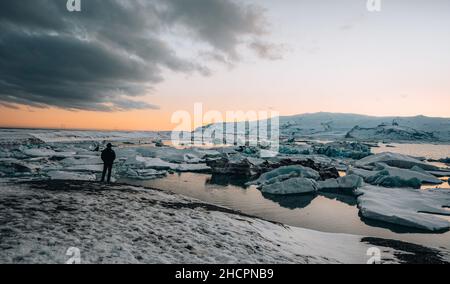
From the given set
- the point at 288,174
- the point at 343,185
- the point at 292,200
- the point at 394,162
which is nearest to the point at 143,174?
the point at 288,174

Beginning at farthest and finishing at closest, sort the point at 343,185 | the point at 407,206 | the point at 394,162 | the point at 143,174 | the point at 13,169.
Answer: the point at 394,162, the point at 143,174, the point at 13,169, the point at 343,185, the point at 407,206

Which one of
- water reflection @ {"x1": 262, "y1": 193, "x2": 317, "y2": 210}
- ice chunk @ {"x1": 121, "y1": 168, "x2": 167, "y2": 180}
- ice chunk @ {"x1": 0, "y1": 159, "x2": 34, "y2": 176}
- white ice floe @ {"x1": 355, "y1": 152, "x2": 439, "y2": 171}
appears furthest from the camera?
white ice floe @ {"x1": 355, "y1": 152, "x2": 439, "y2": 171}

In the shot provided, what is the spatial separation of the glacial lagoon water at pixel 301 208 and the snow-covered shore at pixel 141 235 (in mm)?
2222

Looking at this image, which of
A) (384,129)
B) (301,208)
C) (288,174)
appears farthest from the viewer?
(384,129)

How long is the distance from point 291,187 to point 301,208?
3.58m

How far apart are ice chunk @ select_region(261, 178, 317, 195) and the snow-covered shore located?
8347 mm

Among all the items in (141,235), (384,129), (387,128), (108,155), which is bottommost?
(141,235)

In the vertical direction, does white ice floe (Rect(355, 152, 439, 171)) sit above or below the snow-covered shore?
below

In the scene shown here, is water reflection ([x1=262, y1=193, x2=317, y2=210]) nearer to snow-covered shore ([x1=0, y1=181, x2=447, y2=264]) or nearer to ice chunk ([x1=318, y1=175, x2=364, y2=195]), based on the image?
ice chunk ([x1=318, y1=175, x2=364, y2=195])

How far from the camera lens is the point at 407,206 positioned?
46.3 ft

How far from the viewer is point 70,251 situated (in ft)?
15.5

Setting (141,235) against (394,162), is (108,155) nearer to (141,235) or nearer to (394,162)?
(141,235)

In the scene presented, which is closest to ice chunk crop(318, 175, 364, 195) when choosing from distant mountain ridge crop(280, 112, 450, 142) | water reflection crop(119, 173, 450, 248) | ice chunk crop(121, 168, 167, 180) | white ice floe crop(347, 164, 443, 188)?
water reflection crop(119, 173, 450, 248)

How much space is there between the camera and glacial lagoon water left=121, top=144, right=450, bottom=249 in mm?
10719
